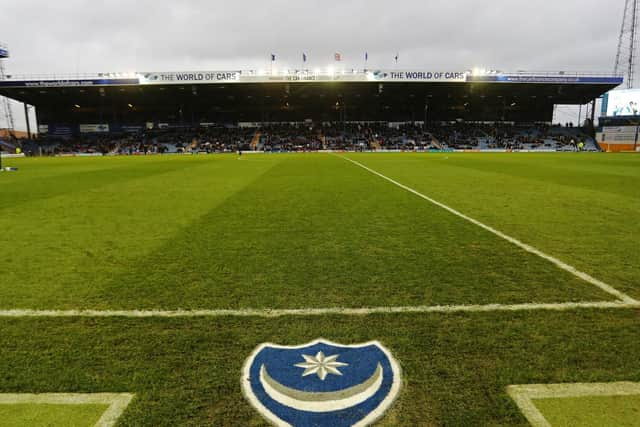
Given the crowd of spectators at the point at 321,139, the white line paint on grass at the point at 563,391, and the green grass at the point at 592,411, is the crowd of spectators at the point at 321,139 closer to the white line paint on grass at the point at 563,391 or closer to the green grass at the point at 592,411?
the white line paint on grass at the point at 563,391

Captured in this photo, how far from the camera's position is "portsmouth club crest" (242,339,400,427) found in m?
2.07

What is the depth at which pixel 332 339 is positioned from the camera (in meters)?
2.82

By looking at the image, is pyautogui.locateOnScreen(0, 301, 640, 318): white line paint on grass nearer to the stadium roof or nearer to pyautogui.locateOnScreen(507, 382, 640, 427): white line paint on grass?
pyautogui.locateOnScreen(507, 382, 640, 427): white line paint on grass

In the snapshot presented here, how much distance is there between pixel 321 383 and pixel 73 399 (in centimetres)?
147

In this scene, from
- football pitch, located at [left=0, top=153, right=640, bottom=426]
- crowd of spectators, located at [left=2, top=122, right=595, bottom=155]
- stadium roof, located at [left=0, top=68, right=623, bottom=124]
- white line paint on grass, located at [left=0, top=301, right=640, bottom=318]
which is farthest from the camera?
crowd of spectators, located at [left=2, top=122, right=595, bottom=155]

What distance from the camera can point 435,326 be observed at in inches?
117

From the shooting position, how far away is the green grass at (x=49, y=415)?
6.54 ft

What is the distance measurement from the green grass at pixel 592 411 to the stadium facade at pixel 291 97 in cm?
4819

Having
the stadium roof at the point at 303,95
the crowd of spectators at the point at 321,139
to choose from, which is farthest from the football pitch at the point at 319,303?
the crowd of spectators at the point at 321,139

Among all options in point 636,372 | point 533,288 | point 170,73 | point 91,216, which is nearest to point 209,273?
point 533,288

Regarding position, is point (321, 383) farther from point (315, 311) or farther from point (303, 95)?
point (303, 95)

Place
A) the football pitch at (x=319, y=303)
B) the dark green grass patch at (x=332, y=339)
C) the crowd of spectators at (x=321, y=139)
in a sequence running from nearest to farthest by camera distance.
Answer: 1. the dark green grass patch at (x=332, y=339)
2. the football pitch at (x=319, y=303)
3. the crowd of spectators at (x=321, y=139)

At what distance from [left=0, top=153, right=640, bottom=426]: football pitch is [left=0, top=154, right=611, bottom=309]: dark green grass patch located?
0.03 m

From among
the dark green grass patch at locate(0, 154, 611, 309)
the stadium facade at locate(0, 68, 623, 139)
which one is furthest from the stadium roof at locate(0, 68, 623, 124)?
the dark green grass patch at locate(0, 154, 611, 309)
